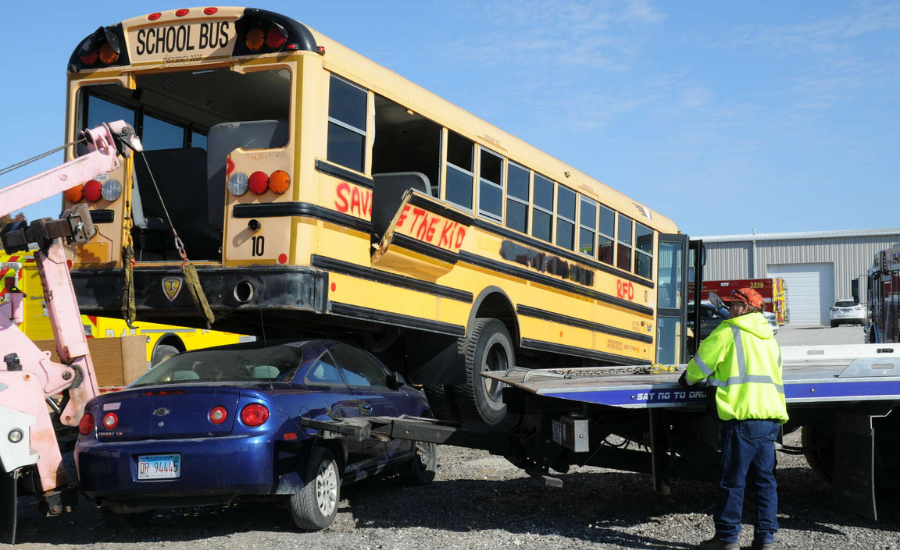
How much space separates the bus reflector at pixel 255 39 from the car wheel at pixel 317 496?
2.99m

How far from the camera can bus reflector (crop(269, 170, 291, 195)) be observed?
6.59 metres

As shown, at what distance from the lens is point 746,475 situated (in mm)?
5199

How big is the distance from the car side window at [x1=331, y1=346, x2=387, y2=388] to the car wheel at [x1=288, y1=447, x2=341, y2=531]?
2.78ft

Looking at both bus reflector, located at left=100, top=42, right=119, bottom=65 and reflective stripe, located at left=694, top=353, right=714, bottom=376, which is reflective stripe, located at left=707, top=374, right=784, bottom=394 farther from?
Result: bus reflector, located at left=100, top=42, right=119, bottom=65

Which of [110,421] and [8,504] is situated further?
[110,421]

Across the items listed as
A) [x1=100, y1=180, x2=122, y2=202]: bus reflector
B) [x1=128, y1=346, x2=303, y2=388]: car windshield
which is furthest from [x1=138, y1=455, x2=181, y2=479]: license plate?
[x1=100, y1=180, x2=122, y2=202]: bus reflector

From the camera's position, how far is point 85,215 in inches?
232

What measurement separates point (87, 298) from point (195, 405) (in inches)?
84.9

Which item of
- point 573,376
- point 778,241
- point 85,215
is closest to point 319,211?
point 85,215

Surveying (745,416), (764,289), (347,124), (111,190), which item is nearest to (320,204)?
(347,124)

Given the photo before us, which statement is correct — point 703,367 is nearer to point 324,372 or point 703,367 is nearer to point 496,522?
point 496,522

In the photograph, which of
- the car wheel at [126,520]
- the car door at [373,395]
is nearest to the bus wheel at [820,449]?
the car door at [373,395]

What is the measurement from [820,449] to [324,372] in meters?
3.41

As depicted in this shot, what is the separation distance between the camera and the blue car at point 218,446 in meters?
5.23
